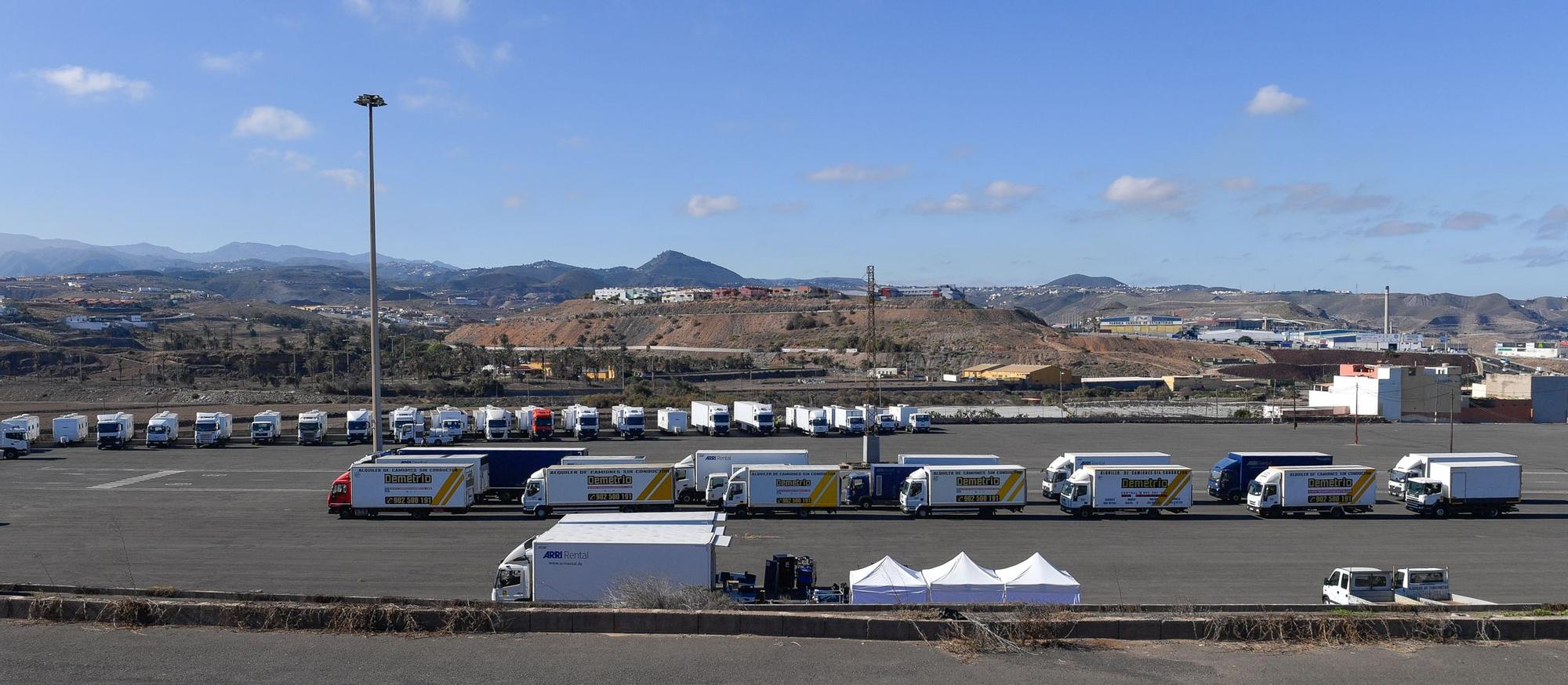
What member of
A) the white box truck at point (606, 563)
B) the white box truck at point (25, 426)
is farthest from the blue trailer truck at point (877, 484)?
the white box truck at point (25, 426)

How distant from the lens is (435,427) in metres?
48.4

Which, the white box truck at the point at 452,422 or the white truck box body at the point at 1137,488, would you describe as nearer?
the white truck box body at the point at 1137,488

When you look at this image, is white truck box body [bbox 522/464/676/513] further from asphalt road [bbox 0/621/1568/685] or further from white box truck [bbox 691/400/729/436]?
white box truck [bbox 691/400/729/436]

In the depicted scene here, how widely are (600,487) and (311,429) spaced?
82.6 ft

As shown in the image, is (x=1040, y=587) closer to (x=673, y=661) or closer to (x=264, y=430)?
(x=673, y=661)

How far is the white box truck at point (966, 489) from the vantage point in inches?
1185

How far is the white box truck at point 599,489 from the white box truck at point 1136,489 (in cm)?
1278

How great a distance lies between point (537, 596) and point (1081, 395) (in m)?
73.9

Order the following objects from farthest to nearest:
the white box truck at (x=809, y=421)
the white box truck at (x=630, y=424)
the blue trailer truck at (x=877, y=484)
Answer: the white box truck at (x=809, y=421)
the white box truck at (x=630, y=424)
the blue trailer truck at (x=877, y=484)

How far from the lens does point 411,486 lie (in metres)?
29.9

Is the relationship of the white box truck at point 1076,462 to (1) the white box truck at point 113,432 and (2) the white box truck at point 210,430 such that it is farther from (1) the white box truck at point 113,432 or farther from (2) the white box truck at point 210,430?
(1) the white box truck at point 113,432

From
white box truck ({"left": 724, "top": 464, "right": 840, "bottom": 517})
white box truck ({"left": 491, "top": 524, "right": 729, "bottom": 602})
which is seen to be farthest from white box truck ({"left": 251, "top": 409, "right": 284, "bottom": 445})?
white box truck ({"left": 491, "top": 524, "right": 729, "bottom": 602})

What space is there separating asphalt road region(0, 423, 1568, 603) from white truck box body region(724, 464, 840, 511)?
0.54 m

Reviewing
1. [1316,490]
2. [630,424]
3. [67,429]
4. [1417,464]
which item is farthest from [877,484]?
[67,429]
